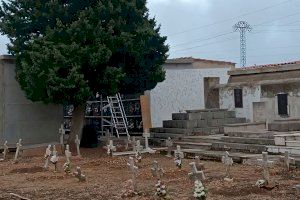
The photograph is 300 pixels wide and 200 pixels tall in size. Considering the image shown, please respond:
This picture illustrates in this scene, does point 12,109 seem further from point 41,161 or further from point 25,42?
point 41,161

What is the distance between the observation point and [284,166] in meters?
14.4

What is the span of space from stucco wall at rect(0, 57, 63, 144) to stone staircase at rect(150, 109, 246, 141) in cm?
504

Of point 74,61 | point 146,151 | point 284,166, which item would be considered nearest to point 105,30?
point 74,61

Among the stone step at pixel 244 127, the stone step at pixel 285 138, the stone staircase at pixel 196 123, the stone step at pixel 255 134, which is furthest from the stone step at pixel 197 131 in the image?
the stone step at pixel 285 138

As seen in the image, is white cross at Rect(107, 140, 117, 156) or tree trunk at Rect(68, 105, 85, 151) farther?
tree trunk at Rect(68, 105, 85, 151)

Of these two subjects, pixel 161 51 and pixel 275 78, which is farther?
pixel 275 78

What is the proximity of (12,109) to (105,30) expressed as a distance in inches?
253

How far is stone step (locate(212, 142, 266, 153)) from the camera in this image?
17078 mm

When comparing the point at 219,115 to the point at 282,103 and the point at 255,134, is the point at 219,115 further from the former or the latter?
the point at 255,134

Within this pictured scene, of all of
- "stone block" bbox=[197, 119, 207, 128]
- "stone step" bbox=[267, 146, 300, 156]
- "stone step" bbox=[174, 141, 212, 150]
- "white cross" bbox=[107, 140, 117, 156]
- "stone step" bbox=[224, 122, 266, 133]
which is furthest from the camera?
"stone block" bbox=[197, 119, 207, 128]

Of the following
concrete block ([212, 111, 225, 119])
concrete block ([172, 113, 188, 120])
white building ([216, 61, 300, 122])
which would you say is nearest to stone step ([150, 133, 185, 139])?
concrete block ([172, 113, 188, 120])

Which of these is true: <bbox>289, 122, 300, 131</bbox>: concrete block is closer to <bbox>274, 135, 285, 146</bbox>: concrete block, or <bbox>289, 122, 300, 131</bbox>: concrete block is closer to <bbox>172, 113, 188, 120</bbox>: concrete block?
<bbox>274, 135, 285, 146</bbox>: concrete block

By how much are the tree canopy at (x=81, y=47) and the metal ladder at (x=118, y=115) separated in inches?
208

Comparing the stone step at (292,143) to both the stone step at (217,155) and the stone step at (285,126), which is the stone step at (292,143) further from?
the stone step at (285,126)
